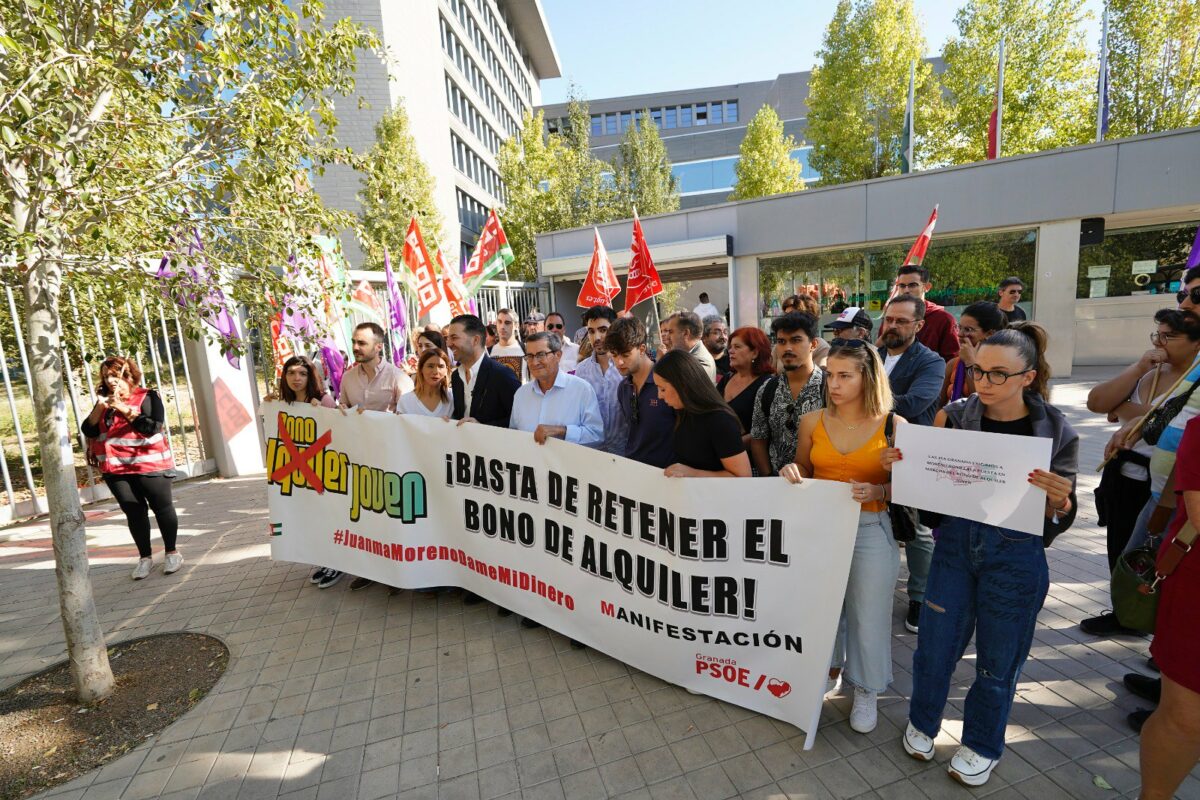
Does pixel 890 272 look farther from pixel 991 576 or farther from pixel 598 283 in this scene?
pixel 991 576

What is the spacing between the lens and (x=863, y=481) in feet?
8.39

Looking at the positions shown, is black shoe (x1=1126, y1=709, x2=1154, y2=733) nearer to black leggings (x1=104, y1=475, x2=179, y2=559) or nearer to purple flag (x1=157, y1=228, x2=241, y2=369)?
purple flag (x1=157, y1=228, x2=241, y2=369)

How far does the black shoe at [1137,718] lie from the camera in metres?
2.62

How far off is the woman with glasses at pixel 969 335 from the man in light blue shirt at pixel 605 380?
208cm

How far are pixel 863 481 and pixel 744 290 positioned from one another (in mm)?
14402

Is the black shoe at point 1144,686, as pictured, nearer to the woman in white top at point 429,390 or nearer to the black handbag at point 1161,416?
the black handbag at point 1161,416

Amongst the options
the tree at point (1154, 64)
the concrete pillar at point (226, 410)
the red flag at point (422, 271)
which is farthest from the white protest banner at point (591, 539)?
the tree at point (1154, 64)

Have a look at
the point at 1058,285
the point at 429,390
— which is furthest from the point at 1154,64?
the point at 429,390

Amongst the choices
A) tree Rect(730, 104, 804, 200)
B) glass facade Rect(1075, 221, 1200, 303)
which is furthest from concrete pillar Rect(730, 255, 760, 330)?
tree Rect(730, 104, 804, 200)

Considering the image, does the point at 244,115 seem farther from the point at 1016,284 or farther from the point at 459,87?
the point at 459,87

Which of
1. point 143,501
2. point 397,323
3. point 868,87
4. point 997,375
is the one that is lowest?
point 143,501

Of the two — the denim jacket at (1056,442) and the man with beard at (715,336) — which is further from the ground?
the man with beard at (715,336)

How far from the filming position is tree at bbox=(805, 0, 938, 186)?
20859mm

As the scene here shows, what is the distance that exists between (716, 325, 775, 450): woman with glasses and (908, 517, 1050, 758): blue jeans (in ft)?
4.53
